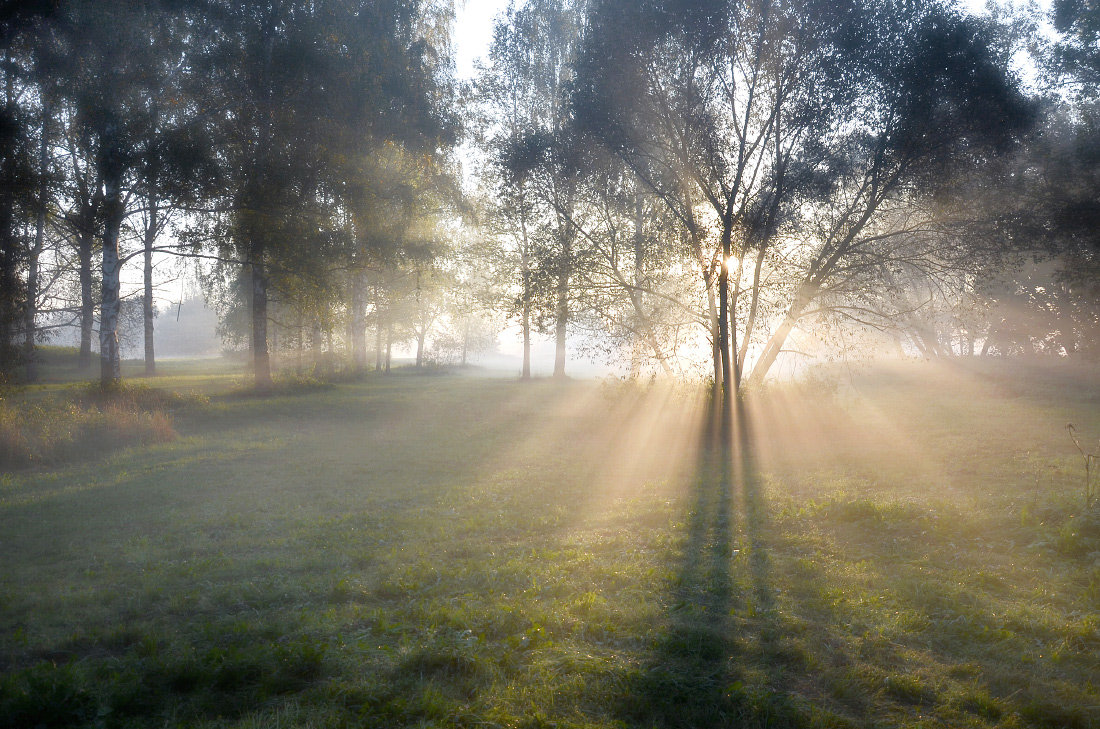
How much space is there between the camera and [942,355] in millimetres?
32031

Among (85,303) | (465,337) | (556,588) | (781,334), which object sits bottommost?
(556,588)

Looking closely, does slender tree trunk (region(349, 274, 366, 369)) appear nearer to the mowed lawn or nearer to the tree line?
the tree line

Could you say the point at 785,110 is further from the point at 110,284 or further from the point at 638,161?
the point at 110,284

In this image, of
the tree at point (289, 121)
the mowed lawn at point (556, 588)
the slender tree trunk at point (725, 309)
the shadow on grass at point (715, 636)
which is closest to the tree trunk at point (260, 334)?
the tree at point (289, 121)

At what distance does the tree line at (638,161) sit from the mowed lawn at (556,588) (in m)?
5.29

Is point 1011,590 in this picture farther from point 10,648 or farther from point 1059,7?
point 1059,7

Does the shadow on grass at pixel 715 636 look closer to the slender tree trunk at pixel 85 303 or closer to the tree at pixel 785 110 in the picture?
the tree at pixel 785 110

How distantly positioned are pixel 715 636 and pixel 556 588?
68.4 inches

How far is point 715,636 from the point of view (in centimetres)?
520

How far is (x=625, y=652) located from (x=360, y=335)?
113 ft

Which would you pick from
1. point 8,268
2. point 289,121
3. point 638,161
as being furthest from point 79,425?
point 638,161

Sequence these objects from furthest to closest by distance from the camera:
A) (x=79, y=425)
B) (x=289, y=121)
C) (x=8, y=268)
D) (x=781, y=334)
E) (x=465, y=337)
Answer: (x=465, y=337) → (x=289, y=121) → (x=781, y=334) → (x=8, y=268) → (x=79, y=425)

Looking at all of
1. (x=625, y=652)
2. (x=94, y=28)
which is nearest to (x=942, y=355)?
(x=625, y=652)

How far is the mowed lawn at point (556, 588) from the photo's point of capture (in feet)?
13.7
